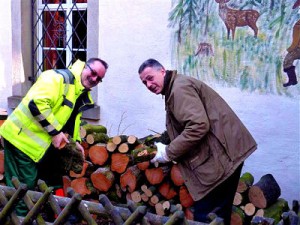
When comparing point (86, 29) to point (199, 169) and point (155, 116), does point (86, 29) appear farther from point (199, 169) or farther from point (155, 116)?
point (199, 169)

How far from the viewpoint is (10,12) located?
276 inches

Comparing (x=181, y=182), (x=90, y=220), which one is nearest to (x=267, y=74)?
(x=181, y=182)

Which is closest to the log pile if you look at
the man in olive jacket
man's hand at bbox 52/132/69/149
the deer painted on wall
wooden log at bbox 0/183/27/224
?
man's hand at bbox 52/132/69/149

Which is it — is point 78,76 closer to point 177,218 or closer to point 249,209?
point 249,209

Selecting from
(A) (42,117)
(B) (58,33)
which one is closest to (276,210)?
(A) (42,117)

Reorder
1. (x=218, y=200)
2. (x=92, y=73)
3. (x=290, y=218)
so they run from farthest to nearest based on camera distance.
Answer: (x=92, y=73) < (x=218, y=200) < (x=290, y=218)

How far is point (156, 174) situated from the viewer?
14.8 feet

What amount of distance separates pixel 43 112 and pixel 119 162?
1.11 m

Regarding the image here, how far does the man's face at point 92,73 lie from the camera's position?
13.5 ft

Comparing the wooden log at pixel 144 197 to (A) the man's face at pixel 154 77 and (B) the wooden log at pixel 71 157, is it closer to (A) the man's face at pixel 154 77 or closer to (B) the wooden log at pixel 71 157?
(B) the wooden log at pixel 71 157

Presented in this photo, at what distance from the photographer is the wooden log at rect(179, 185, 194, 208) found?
449cm

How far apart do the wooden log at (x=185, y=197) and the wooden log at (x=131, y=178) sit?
16.0 inches

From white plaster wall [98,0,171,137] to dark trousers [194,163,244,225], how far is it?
2080 millimetres

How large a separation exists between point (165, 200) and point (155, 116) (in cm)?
146
